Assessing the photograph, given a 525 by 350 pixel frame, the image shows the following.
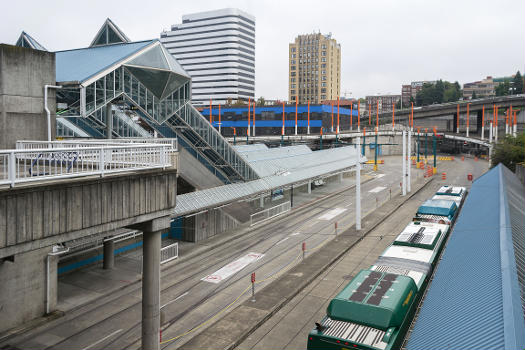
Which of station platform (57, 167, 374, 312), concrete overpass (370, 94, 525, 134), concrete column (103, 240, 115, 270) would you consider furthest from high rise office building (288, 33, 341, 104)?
concrete column (103, 240, 115, 270)

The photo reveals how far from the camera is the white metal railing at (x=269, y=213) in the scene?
128 feet

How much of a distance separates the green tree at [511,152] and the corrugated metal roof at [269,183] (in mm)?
20924

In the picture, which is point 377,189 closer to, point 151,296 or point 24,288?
point 24,288

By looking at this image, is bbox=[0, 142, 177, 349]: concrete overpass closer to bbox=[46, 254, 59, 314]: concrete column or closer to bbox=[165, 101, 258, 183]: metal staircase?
bbox=[46, 254, 59, 314]: concrete column

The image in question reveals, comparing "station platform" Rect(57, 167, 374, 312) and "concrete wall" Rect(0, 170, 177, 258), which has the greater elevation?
"concrete wall" Rect(0, 170, 177, 258)

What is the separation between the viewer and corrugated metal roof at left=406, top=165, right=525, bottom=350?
10.3 m

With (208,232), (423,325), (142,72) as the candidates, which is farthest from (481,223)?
(142,72)

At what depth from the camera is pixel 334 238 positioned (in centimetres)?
3369

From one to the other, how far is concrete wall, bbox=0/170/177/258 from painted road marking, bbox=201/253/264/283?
11803 millimetres

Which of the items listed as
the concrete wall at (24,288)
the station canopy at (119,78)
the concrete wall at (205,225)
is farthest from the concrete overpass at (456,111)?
the concrete wall at (24,288)

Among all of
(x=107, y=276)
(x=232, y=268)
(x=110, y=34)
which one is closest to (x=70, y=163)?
(x=107, y=276)

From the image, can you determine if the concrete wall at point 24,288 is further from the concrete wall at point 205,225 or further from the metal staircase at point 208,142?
the metal staircase at point 208,142

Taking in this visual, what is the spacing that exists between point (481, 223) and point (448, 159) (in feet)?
315

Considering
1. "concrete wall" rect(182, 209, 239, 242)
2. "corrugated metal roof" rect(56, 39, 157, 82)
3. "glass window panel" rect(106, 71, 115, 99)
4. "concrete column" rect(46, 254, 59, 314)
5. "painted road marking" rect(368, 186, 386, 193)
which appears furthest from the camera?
"painted road marking" rect(368, 186, 386, 193)
